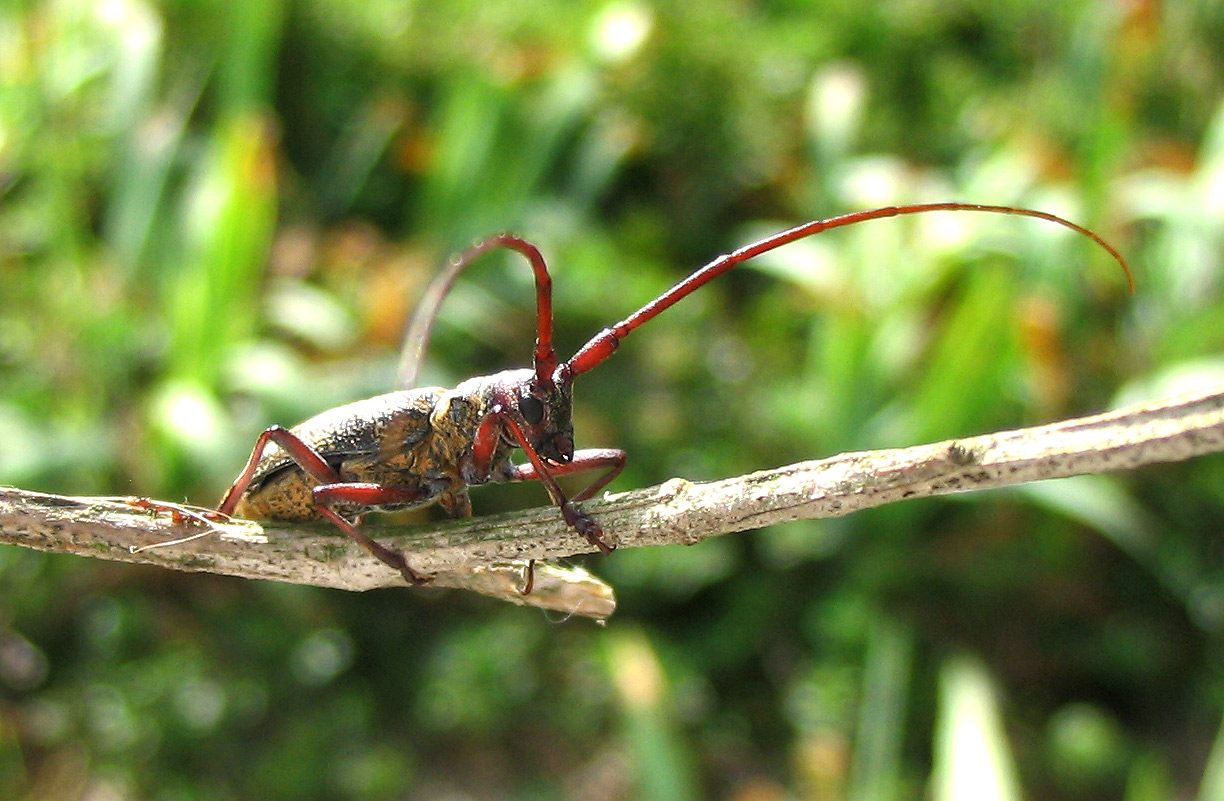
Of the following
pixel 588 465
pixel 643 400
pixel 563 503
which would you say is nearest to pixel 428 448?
pixel 588 465

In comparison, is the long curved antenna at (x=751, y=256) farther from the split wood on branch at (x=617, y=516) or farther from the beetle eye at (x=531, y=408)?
the split wood on branch at (x=617, y=516)

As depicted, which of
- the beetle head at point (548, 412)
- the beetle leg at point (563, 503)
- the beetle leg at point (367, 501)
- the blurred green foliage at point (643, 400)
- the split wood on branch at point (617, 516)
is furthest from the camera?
the blurred green foliage at point (643, 400)

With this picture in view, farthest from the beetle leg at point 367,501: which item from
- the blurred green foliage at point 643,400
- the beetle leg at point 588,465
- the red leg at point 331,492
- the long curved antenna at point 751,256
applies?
the blurred green foliage at point 643,400

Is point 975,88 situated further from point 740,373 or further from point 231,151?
point 231,151

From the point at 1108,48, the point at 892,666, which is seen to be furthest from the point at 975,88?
the point at 892,666

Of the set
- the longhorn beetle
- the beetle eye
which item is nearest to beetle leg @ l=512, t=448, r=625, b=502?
the longhorn beetle

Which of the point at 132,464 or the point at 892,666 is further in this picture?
the point at 132,464
